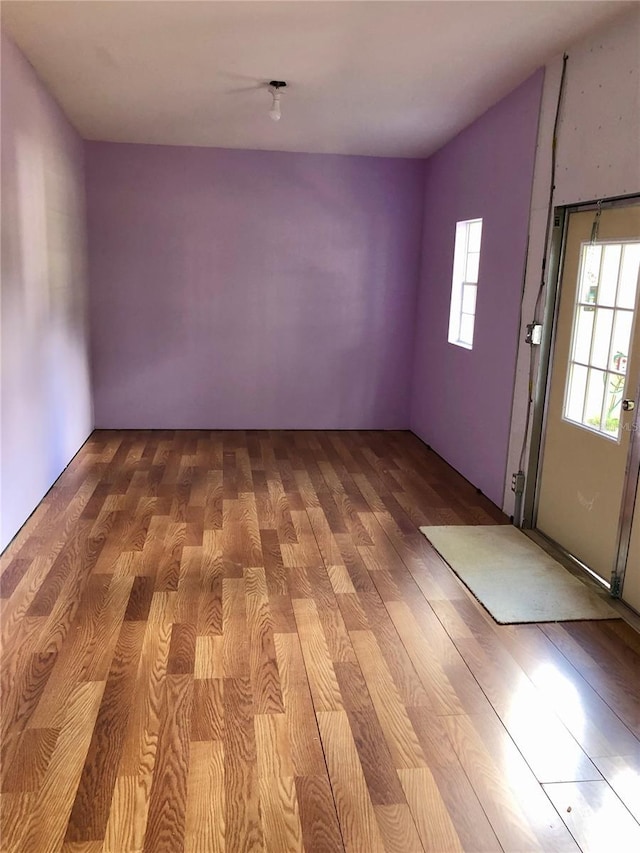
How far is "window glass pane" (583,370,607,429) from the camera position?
3248 mm

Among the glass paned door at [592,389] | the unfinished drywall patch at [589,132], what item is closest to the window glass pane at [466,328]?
the unfinished drywall patch at [589,132]

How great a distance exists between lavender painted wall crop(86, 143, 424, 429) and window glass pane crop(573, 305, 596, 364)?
290 centimetres

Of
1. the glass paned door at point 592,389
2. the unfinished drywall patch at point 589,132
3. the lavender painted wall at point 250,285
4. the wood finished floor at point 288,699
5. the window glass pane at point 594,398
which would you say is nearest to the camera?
the wood finished floor at point 288,699

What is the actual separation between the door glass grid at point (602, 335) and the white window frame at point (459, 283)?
5.29 feet

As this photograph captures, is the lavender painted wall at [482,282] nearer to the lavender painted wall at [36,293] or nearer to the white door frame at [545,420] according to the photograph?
the white door frame at [545,420]

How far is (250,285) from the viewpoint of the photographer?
603 cm

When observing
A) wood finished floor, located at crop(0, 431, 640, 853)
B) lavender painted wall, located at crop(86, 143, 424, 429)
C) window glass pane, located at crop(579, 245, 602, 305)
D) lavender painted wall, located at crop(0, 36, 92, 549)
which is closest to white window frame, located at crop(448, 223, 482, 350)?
lavender painted wall, located at crop(86, 143, 424, 429)

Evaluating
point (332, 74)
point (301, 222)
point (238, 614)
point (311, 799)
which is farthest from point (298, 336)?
point (311, 799)

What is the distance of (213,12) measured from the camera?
9.66 feet

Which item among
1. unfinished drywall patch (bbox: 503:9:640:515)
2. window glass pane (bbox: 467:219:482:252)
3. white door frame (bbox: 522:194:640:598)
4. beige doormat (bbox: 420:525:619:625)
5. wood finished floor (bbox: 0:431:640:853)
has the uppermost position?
unfinished drywall patch (bbox: 503:9:640:515)

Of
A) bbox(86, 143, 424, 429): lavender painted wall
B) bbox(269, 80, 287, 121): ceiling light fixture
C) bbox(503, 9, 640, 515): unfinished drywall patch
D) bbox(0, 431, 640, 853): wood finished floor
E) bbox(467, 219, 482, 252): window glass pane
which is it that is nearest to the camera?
bbox(0, 431, 640, 853): wood finished floor

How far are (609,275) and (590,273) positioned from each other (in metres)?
0.17

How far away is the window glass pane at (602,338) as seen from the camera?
318 centimetres

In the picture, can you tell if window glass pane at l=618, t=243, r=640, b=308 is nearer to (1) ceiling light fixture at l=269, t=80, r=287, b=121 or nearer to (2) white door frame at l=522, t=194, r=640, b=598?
(2) white door frame at l=522, t=194, r=640, b=598
